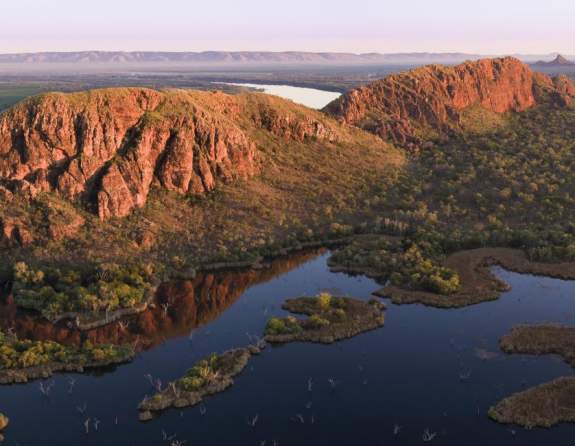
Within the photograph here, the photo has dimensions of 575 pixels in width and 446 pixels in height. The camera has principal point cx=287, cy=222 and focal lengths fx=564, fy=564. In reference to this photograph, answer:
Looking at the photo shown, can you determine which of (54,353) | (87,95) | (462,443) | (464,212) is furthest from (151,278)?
(464,212)

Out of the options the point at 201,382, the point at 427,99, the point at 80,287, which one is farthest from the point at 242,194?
the point at 427,99

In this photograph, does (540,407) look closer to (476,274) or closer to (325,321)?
(325,321)

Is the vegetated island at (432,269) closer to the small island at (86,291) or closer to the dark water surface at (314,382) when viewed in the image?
the dark water surface at (314,382)

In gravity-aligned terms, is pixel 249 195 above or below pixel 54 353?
above

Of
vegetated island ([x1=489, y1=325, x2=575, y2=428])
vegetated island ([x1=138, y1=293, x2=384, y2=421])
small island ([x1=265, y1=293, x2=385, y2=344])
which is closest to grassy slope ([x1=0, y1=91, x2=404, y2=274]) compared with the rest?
small island ([x1=265, y1=293, x2=385, y2=344])

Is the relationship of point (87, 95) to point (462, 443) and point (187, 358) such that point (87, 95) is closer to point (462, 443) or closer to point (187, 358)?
point (187, 358)

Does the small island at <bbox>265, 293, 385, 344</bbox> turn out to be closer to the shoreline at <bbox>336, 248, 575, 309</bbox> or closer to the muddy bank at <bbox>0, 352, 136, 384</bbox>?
the shoreline at <bbox>336, 248, 575, 309</bbox>

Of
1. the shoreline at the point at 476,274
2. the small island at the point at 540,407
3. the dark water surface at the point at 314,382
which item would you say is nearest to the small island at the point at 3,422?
the dark water surface at the point at 314,382
